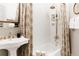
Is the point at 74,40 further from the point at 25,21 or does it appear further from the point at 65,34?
the point at 25,21

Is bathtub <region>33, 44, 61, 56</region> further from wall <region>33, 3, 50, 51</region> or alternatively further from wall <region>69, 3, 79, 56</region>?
wall <region>69, 3, 79, 56</region>

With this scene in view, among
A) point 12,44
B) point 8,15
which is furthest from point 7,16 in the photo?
point 12,44

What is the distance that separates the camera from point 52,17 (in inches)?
70.2

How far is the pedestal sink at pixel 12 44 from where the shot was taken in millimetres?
1697

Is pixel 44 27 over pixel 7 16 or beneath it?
beneath

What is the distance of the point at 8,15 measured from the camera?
1758mm

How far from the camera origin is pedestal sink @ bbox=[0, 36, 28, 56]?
170cm

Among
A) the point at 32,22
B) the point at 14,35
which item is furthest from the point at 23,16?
the point at 14,35

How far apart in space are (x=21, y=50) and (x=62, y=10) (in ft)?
2.13

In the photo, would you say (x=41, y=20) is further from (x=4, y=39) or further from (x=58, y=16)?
(x=4, y=39)

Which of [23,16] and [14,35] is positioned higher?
[23,16]

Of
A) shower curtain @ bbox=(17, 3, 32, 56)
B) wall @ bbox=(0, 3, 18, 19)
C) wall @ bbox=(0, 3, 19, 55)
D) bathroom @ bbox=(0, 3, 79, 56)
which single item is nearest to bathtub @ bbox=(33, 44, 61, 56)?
bathroom @ bbox=(0, 3, 79, 56)

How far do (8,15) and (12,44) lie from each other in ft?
1.08

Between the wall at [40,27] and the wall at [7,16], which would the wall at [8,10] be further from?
the wall at [40,27]
